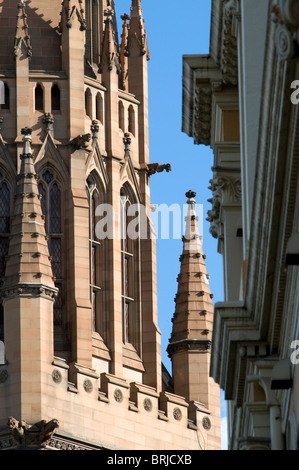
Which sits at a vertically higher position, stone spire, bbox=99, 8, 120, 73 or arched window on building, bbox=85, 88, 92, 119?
stone spire, bbox=99, 8, 120, 73

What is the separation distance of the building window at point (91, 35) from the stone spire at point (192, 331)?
6799 millimetres

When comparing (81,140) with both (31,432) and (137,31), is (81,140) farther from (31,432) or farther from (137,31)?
(31,432)

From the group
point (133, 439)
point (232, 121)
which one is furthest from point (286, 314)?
point (133, 439)

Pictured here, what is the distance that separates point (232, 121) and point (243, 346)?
20.0 ft

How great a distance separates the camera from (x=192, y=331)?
61344 mm

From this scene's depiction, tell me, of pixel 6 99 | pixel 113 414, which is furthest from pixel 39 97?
pixel 113 414

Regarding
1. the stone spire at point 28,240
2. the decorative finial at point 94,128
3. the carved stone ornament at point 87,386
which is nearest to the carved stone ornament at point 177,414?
the carved stone ornament at point 87,386

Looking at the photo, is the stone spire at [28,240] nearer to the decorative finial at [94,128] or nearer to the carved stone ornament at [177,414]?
the decorative finial at [94,128]

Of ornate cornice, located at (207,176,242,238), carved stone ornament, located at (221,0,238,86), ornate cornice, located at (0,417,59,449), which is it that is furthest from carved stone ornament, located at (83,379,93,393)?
carved stone ornament, located at (221,0,238,86)

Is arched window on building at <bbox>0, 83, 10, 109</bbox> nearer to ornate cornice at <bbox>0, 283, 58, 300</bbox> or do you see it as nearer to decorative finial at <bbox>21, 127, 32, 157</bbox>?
decorative finial at <bbox>21, 127, 32, 157</bbox>

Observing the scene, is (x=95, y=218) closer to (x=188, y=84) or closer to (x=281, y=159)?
(x=188, y=84)

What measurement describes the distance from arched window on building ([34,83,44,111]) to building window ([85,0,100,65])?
2.23 m

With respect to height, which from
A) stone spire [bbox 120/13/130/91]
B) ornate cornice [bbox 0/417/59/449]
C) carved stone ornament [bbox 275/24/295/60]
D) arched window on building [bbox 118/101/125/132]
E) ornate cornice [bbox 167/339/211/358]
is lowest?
carved stone ornament [bbox 275/24/295/60]

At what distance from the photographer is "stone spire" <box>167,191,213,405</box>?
2411 inches
